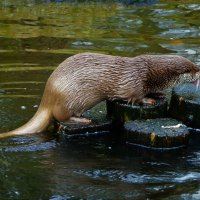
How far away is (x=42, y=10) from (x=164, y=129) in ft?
23.5

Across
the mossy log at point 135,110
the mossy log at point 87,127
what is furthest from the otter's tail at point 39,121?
the mossy log at point 135,110

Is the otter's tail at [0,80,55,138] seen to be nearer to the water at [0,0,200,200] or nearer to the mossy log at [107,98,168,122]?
the water at [0,0,200,200]

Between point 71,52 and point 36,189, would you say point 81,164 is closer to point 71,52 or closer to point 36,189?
point 36,189

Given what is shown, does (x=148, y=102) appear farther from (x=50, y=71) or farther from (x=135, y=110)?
(x=50, y=71)

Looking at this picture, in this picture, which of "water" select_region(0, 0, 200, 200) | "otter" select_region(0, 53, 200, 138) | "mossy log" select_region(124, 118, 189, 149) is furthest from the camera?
"otter" select_region(0, 53, 200, 138)

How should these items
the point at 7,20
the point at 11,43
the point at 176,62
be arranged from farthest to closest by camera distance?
the point at 7,20, the point at 11,43, the point at 176,62

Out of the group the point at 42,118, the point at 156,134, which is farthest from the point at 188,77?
the point at 42,118

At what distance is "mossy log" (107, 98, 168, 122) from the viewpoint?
531 centimetres

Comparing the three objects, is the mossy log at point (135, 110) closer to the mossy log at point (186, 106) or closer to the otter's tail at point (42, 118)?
the mossy log at point (186, 106)

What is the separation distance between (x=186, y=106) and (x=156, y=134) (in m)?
0.56

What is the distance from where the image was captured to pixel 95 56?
5.33 metres

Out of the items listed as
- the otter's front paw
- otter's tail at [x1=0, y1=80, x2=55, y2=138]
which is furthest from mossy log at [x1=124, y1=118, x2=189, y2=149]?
otter's tail at [x1=0, y1=80, x2=55, y2=138]

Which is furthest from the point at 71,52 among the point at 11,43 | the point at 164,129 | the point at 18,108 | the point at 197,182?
the point at 197,182

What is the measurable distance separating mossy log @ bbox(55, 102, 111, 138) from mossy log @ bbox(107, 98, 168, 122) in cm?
12
